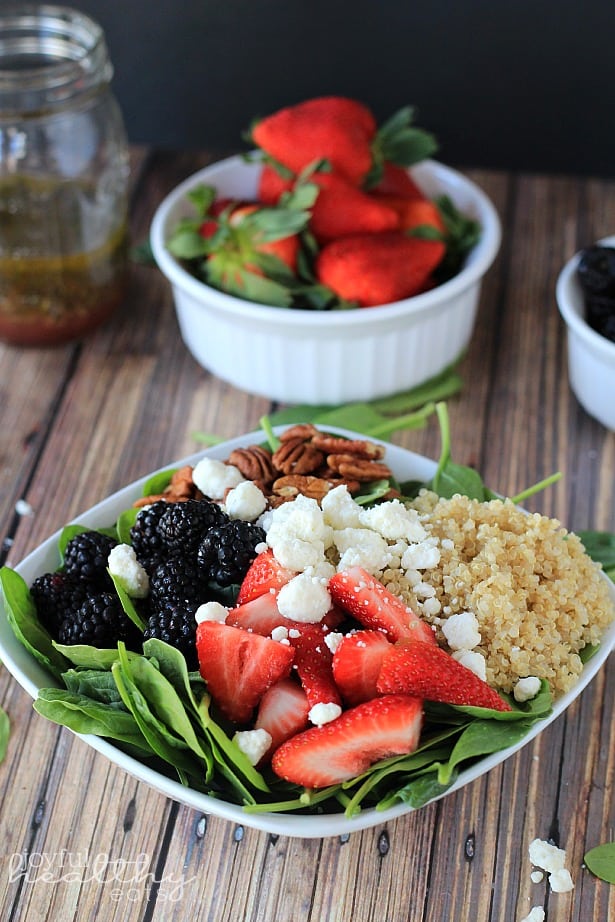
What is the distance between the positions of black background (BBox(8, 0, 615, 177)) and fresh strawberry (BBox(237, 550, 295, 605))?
1317 millimetres

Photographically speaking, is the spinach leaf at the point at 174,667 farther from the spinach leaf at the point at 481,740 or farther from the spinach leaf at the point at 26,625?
the spinach leaf at the point at 481,740

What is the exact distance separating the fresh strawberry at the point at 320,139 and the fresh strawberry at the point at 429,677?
33.8 inches

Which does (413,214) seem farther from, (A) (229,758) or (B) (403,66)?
(A) (229,758)

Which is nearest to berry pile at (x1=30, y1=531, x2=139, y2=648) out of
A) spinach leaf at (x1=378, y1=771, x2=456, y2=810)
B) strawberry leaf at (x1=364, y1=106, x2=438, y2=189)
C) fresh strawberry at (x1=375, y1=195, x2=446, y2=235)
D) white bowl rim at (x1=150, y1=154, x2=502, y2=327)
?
spinach leaf at (x1=378, y1=771, x2=456, y2=810)

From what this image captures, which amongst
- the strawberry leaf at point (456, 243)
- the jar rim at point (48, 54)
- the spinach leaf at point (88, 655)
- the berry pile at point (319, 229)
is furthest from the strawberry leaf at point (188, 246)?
the spinach leaf at point (88, 655)

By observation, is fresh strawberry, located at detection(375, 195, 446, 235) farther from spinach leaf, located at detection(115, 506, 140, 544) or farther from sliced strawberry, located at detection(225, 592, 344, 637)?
sliced strawberry, located at detection(225, 592, 344, 637)

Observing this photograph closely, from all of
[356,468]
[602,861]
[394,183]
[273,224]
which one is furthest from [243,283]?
[602,861]

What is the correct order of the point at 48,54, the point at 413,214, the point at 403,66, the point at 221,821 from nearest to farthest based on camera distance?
the point at 221,821 < the point at 413,214 < the point at 48,54 < the point at 403,66

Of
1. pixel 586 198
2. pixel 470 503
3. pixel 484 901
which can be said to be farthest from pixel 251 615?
pixel 586 198

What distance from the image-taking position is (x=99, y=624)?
105 cm

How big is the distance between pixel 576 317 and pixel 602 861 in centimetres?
76

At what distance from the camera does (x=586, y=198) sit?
208 centimetres

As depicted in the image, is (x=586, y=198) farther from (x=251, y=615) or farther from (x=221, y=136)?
(x=251, y=615)

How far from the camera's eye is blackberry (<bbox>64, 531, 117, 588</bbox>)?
110 cm
